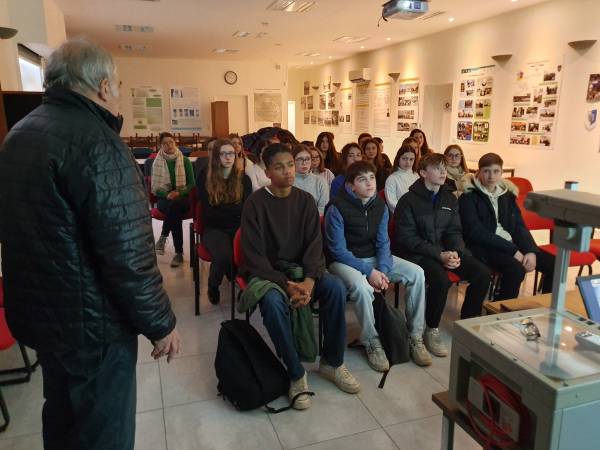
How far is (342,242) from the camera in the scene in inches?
110

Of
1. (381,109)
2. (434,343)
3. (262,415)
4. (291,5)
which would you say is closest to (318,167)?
(434,343)

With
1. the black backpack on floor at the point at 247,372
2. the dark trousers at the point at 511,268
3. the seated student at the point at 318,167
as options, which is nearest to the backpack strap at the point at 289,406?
the black backpack on floor at the point at 247,372

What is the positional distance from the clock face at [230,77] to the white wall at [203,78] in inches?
3.6

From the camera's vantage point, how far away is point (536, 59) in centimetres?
617

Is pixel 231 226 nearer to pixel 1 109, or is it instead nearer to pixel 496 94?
pixel 1 109

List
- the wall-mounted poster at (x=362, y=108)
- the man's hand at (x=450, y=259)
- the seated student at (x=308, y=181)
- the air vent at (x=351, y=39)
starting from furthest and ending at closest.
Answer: the wall-mounted poster at (x=362, y=108) → the air vent at (x=351, y=39) → the seated student at (x=308, y=181) → the man's hand at (x=450, y=259)

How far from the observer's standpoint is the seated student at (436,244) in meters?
2.85

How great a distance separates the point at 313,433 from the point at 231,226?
1791mm

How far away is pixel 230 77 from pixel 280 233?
11031 millimetres

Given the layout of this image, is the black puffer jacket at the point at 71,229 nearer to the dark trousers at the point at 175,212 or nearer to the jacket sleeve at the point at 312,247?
the jacket sleeve at the point at 312,247

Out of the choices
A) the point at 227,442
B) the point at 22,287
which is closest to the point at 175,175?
the point at 227,442

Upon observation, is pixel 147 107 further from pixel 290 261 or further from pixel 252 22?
pixel 290 261

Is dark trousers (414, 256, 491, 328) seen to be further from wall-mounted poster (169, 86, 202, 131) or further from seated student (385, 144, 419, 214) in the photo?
wall-mounted poster (169, 86, 202, 131)

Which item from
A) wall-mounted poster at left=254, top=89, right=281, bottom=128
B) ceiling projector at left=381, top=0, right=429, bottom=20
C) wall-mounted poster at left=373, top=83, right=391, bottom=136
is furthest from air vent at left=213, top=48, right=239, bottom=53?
ceiling projector at left=381, top=0, right=429, bottom=20
